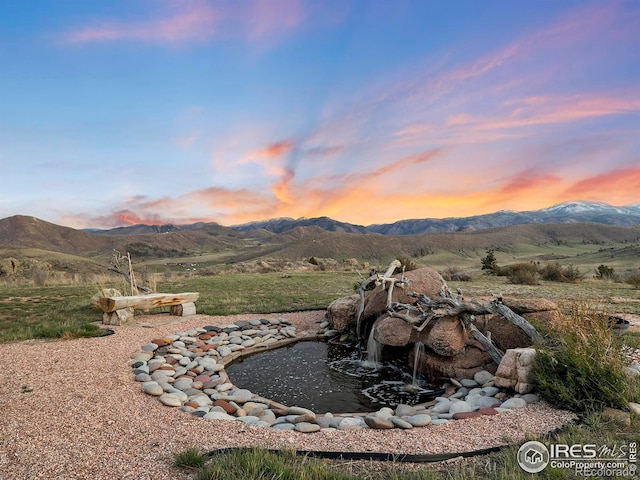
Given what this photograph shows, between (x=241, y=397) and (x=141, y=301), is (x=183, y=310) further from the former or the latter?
(x=241, y=397)

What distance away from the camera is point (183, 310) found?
11.3 m

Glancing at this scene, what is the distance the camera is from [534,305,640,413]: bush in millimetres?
4512

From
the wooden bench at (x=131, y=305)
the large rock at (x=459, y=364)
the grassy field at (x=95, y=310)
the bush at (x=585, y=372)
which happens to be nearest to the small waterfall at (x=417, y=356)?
the large rock at (x=459, y=364)

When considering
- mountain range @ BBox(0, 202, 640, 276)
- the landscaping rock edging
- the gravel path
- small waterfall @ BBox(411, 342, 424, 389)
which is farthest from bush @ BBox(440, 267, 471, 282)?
→ mountain range @ BBox(0, 202, 640, 276)

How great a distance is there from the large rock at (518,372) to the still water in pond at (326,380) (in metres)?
1.29

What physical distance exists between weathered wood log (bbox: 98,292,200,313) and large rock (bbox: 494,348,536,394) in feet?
29.5

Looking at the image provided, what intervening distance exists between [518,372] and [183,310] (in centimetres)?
938

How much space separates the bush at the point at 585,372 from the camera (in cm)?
451

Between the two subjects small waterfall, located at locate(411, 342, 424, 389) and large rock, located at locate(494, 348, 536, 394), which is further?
small waterfall, located at locate(411, 342, 424, 389)

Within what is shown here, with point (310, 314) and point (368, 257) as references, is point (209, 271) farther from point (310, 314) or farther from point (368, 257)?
point (368, 257)

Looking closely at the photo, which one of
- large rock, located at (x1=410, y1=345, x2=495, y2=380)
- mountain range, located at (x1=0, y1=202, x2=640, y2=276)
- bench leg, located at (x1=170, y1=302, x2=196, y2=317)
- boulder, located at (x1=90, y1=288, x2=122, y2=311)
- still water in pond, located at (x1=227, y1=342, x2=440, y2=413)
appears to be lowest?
still water in pond, located at (x1=227, y1=342, x2=440, y2=413)

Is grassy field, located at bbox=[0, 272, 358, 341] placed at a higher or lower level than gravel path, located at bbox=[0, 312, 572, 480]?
higher

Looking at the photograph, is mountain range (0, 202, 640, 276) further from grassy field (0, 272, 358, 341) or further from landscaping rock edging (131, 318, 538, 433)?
landscaping rock edging (131, 318, 538, 433)

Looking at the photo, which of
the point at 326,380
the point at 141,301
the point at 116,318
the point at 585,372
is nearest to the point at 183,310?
the point at 141,301
